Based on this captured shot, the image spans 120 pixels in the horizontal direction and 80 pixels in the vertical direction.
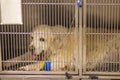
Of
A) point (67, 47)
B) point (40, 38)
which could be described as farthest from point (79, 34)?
point (40, 38)

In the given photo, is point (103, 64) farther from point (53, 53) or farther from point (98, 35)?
point (53, 53)

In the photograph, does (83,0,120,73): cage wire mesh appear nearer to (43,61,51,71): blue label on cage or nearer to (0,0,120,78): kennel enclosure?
(0,0,120,78): kennel enclosure

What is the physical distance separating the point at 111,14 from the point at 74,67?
602 millimetres

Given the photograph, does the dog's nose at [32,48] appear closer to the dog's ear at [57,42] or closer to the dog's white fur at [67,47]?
the dog's white fur at [67,47]

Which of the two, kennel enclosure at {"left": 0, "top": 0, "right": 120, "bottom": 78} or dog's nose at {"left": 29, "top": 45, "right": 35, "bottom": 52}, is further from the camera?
dog's nose at {"left": 29, "top": 45, "right": 35, "bottom": 52}

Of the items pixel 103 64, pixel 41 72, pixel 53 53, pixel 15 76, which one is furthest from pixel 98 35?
pixel 15 76

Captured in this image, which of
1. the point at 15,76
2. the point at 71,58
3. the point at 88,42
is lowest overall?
the point at 15,76

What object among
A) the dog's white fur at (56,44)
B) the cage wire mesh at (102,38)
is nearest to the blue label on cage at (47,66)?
the dog's white fur at (56,44)

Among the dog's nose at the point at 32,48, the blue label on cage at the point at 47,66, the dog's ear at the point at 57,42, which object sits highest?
the dog's ear at the point at 57,42

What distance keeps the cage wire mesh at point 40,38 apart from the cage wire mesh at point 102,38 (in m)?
0.15

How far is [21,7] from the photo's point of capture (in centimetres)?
231

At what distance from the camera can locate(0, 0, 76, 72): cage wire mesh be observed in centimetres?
238

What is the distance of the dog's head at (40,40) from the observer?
94.5 inches

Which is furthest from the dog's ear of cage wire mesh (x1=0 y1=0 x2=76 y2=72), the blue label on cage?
the blue label on cage
